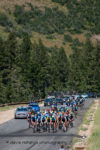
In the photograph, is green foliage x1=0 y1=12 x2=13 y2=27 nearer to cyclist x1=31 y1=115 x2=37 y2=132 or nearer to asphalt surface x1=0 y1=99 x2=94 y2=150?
asphalt surface x1=0 y1=99 x2=94 y2=150

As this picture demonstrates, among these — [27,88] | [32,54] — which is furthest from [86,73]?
[27,88]

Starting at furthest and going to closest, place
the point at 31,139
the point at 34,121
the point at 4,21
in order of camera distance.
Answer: the point at 4,21 < the point at 34,121 < the point at 31,139

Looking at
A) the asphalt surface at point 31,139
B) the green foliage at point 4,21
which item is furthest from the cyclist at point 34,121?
the green foliage at point 4,21

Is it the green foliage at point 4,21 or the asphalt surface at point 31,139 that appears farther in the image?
the green foliage at point 4,21

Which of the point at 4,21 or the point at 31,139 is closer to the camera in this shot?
the point at 31,139

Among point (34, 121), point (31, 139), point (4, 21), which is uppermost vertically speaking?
point (31, 139)

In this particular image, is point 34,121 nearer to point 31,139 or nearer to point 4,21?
point 31,139

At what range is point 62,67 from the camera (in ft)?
397

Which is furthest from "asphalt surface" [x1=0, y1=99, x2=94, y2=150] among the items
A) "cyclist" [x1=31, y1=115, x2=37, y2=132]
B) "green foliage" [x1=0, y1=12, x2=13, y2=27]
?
"green foliage" [x1=0, y1=12, x2=13, y2=27]

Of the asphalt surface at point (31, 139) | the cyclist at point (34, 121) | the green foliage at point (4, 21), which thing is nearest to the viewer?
the asphalt surface at point (31, 139)

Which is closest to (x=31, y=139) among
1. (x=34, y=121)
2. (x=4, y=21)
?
(x=34, y=121)

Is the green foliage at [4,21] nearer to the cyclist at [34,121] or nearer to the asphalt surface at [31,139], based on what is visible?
the asphalt surface at [31,139]

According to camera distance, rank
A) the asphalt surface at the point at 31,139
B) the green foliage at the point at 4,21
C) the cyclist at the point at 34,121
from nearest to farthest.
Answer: the asphalt surface at the point at 31,139 → the cyclist at the point at 34,121 → the green foliage at the point at 4,21

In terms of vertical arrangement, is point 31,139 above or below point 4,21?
above
